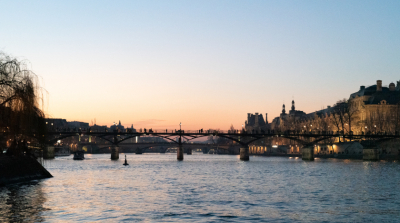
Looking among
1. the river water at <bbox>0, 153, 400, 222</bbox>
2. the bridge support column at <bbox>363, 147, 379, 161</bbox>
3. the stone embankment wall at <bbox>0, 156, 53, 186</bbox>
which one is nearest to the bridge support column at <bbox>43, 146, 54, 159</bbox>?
the stone embankment wall at <bbox>0, 156, 53, 186</bbox>

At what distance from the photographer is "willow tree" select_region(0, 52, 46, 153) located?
164 feet

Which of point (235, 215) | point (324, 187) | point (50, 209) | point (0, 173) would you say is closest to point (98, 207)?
point (50, 209)

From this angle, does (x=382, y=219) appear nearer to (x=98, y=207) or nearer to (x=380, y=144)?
(x=98, y=207)

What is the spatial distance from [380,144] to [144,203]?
411 ft

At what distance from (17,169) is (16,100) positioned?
10.8 m

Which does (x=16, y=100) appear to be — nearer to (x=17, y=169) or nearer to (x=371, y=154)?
(x=17, y=169)

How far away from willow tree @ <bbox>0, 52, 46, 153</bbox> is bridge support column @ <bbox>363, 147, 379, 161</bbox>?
11122 cm

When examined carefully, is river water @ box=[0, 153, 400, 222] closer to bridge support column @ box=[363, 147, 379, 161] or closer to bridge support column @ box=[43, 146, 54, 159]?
bridge support column @ box=[363, 147, 379, 161]

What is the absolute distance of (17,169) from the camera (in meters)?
57.2

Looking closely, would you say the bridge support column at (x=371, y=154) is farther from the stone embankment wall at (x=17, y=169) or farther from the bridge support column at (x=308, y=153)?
the stone embankment wall at (x=17, y=169)

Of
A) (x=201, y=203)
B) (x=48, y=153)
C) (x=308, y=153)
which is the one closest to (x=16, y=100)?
(x=201, y=203)

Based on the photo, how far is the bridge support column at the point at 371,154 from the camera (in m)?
140

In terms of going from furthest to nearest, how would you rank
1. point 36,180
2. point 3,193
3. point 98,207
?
1. point 36,180
2. point 3,193
3. point 98,207

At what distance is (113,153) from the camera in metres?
168
